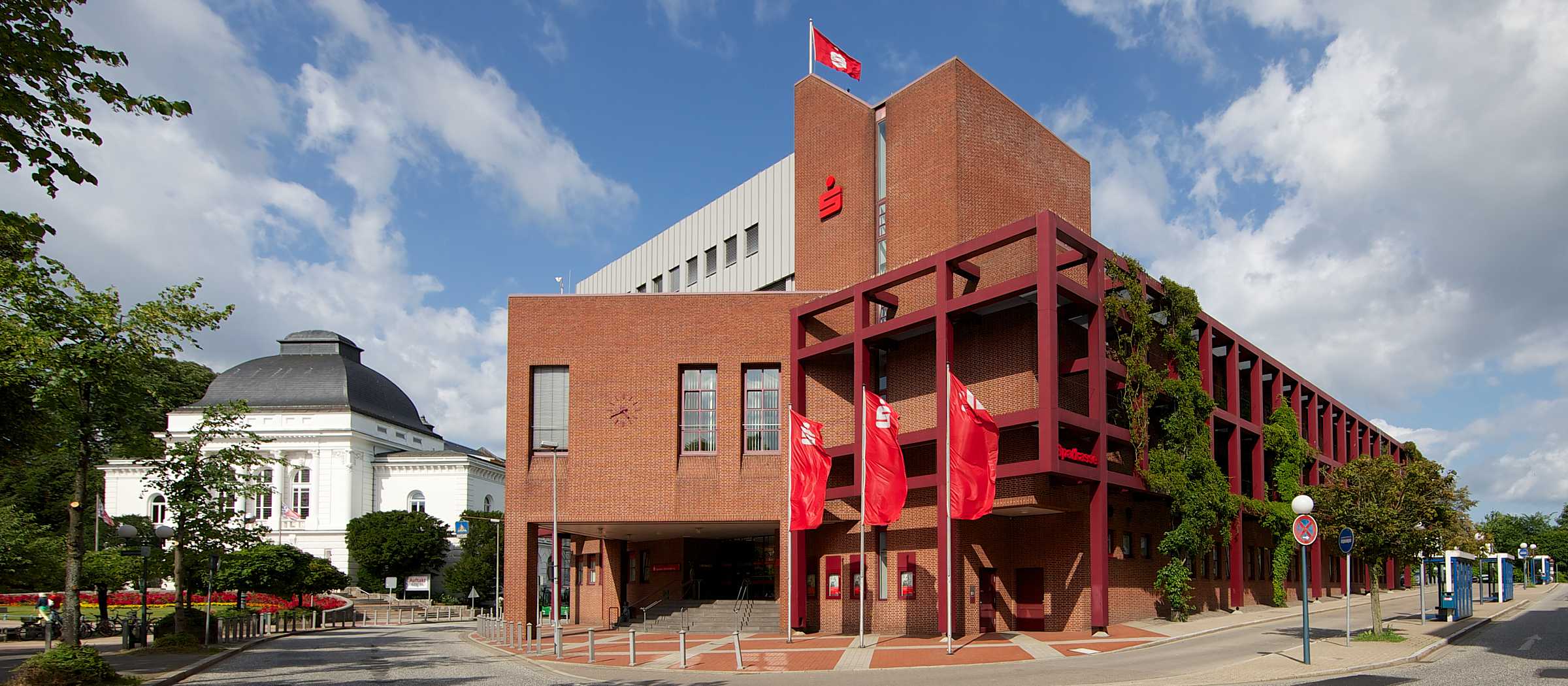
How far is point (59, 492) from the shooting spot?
81.9 metres

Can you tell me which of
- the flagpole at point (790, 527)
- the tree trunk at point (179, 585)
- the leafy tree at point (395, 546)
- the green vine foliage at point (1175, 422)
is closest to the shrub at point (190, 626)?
the tree trunk at point (179, 585)

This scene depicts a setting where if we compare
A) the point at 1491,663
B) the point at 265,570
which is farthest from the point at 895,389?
the point at 265,570

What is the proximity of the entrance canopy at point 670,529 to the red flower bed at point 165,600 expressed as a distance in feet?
93.3

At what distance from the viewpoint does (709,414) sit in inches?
1567

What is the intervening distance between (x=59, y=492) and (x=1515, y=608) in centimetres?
9309

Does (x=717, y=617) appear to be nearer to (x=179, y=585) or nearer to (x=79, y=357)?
(x=179, y=585)

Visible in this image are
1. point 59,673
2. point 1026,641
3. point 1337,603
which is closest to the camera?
point 59,673

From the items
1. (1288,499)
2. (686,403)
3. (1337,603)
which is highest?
(686,403)

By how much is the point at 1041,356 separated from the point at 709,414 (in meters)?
A: 14.0

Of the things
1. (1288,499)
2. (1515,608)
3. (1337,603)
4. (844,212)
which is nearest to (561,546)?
(844,212)

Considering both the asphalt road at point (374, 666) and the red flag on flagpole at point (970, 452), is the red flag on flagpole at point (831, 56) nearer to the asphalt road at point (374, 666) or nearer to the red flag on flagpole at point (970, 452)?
the red flag on flagpole at point (970, 452)

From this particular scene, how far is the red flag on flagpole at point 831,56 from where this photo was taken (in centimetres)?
4238

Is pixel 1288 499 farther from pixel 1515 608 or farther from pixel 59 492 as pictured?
pixel 59 492

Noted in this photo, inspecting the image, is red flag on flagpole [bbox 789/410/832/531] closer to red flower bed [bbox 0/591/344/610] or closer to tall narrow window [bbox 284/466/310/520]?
red flower bed [bbox 0/591/344/610]
